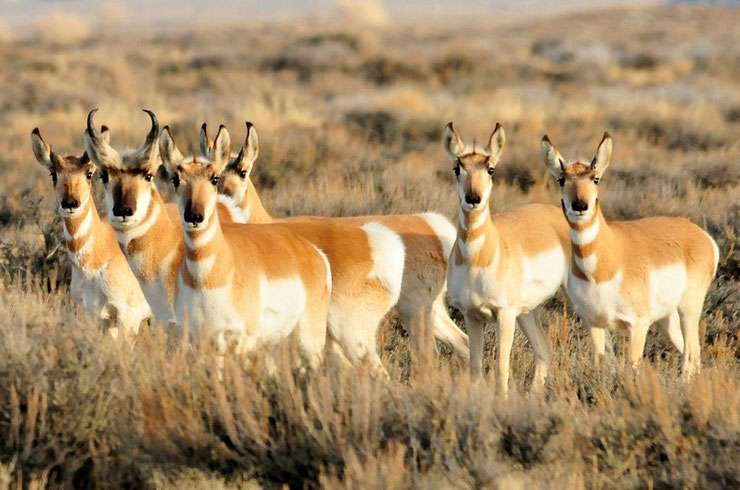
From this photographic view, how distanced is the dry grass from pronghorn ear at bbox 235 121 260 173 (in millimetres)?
1567

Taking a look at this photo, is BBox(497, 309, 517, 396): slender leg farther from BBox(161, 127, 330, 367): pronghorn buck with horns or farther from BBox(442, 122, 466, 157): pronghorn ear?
BBox(161, 127, 330, 367): pronghorn buck with horns

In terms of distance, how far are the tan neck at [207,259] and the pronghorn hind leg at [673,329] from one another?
3.44 metres

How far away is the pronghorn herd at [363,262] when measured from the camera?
17.9 ft

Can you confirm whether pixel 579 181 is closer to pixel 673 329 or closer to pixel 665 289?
pixel 665 289

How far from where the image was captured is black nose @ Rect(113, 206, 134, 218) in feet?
18.0

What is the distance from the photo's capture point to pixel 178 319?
5.42 m

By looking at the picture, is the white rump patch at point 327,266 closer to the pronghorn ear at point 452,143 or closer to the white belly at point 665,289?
the pronghorn ear at point 452,143

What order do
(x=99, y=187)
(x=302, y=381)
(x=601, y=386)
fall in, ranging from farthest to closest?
1. (x=99, y=187)
2. (x=601, y=386)
3. (x=302, y=381)

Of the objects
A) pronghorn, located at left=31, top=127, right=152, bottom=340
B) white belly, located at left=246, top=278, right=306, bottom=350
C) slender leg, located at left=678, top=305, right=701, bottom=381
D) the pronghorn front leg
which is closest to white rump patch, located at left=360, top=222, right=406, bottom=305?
white belly, located at left=246, top=278, right=306, bottom=350

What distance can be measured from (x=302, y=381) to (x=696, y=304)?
10.9 feet

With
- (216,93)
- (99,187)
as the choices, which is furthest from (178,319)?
(216,93)

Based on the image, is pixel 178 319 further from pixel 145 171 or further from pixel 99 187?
pixel 99 187

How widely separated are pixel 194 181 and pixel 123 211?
0.44 m

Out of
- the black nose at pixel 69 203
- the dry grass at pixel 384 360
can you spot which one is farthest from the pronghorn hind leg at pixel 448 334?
the black nose at pixel 69 203
